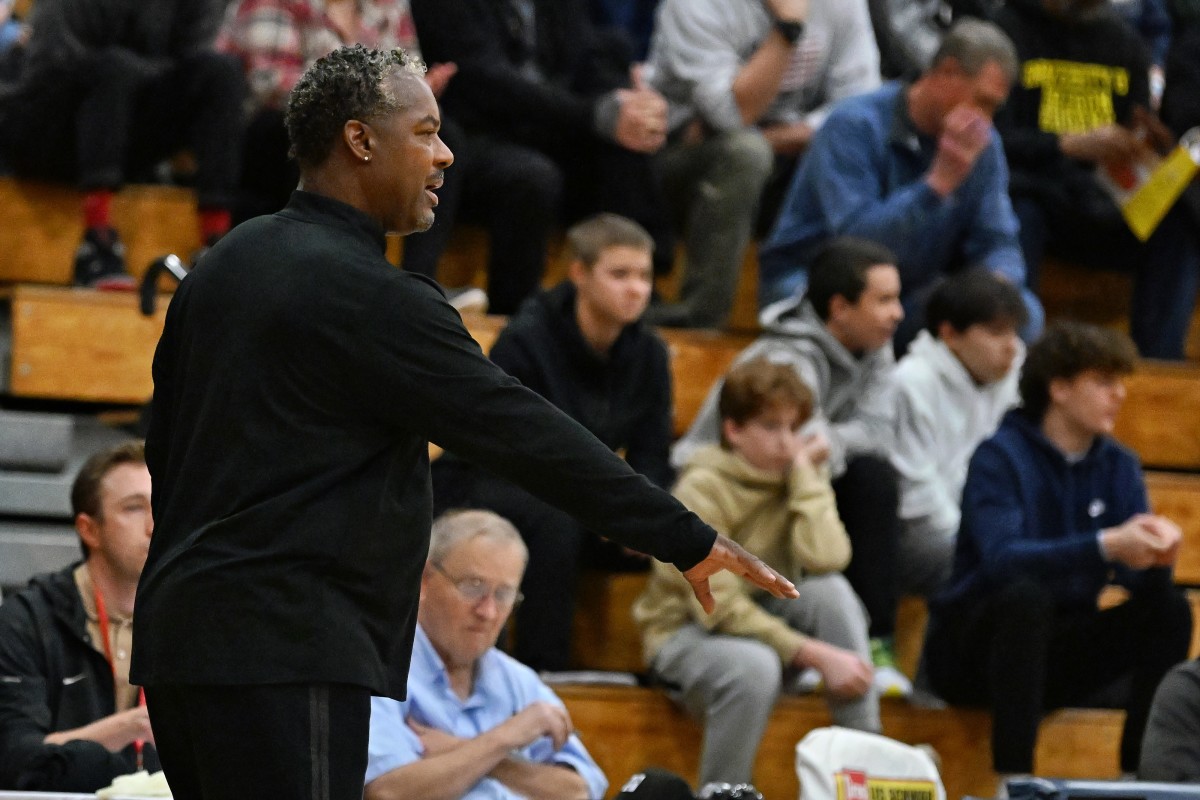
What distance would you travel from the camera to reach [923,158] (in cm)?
529

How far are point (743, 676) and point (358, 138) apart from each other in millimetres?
1994

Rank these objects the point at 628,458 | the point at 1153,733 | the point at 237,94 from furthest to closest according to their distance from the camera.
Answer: the point at 237,94 < the point at 628,458 < the point at 1153,733

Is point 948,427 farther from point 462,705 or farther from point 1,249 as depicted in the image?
point 1,249

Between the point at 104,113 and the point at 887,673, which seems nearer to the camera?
the point at 887,673

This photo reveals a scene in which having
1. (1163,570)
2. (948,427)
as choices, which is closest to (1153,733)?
(1163,570)

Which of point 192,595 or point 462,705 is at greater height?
point 192,595

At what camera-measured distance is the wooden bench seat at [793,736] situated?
4098 mm

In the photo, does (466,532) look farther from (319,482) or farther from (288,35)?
(288,35)

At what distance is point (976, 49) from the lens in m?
5.00

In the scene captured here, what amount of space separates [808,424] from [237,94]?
1794mm

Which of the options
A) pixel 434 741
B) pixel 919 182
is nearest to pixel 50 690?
pixel 434 741

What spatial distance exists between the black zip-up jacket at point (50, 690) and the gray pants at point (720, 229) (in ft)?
7.26

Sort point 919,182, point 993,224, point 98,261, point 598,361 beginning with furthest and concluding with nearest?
1. point 993,224
2. point 919,182
3. point 98,261
4. point 598,361

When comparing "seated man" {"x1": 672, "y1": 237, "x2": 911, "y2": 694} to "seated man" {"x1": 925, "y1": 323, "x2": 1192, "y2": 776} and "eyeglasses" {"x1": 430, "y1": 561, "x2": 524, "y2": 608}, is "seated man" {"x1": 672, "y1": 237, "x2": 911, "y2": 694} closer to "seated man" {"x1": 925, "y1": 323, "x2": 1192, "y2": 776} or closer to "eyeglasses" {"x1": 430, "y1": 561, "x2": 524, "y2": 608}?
"seated man" {"x1": 925, "y1": 323, "x2": 1192, "y2": 776}
